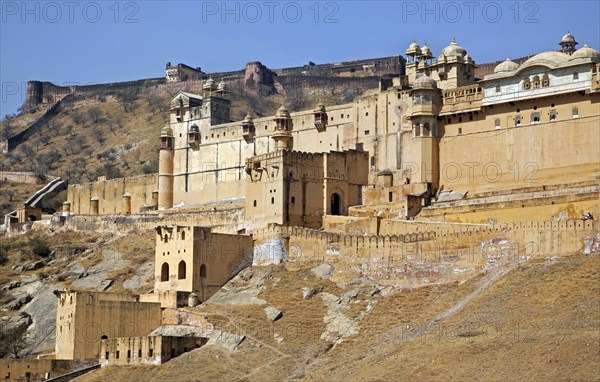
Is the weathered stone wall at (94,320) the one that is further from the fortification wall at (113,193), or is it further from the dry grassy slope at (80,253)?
the fortification wall at (113,193)

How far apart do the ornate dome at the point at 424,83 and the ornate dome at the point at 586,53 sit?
805 cm

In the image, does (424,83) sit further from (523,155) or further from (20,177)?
(20,177)

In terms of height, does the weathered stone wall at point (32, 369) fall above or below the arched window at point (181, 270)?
below

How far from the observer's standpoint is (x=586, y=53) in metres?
64.6

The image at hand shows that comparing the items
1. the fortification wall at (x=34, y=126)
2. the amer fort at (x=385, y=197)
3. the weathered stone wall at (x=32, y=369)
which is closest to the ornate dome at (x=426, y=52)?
the amer fort at (x=385, y=197)

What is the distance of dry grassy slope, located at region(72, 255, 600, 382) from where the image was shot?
4575cm

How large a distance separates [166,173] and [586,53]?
29.6m

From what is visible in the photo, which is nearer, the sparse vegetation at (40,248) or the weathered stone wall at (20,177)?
the sparse vegetation at (40,248)

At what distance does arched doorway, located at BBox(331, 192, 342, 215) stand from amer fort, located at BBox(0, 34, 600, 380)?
3.2 inches

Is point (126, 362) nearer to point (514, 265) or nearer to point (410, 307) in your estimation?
point (410, 307)

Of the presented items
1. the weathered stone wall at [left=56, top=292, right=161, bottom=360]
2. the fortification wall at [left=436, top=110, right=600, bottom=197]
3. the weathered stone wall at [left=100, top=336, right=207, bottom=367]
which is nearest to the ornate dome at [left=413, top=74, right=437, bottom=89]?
the fortification wall at [left=436, top=110, right=600, bottom=197]

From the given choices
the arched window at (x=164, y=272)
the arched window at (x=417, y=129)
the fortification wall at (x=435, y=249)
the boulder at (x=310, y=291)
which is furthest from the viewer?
the arched window at (x=417, y=129)

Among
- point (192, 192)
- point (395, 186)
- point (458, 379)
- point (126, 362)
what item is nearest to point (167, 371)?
point (126, 362)

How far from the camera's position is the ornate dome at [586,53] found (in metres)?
64.6
